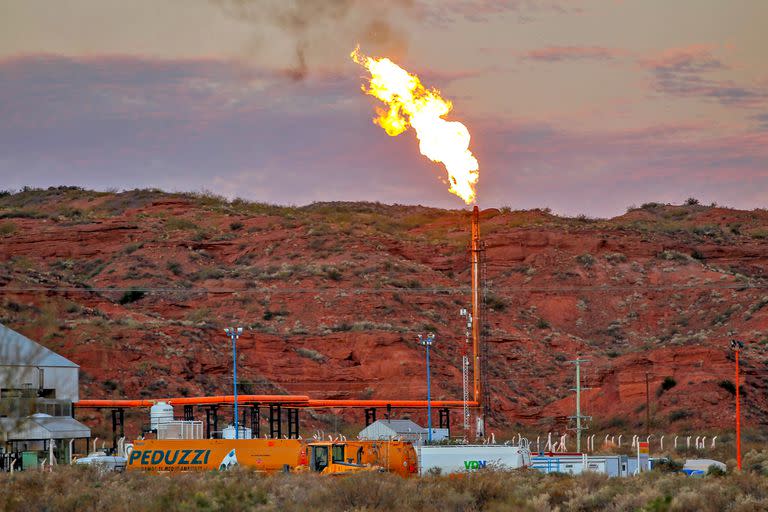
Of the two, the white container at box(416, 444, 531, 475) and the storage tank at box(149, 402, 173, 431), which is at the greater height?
the storage tank at box(149, 402, 173, 431)

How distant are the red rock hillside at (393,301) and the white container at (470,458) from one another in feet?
62.7

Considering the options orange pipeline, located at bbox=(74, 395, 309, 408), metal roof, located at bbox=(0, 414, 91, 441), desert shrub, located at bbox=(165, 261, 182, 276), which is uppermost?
desert shrub, located at bbox=(165, 261, 182, 276)

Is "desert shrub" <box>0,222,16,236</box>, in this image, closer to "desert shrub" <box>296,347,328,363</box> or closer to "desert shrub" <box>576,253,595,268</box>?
"desert shrub" <box>296,347,328,363</box>

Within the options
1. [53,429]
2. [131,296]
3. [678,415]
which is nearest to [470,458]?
[53,429]

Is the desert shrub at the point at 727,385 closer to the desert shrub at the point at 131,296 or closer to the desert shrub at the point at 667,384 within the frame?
the desert shrub at the point at 667,384

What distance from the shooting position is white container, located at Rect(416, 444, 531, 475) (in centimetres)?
4688

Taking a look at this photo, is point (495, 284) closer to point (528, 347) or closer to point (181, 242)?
point (528, 347)

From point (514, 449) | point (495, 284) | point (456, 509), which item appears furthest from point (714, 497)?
point (495, 284)

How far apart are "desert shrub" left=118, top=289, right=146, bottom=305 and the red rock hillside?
0.26 meters

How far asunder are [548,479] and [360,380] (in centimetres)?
4364

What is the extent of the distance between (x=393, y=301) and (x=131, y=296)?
73.8ft

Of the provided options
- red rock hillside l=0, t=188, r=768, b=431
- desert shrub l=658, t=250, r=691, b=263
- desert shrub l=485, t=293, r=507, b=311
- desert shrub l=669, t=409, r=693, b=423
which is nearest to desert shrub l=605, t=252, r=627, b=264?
red rock hillside l=0, t=188, r=768, b=431

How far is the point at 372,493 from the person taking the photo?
32.2 metres

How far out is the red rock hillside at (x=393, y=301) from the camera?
80000 millimetres
